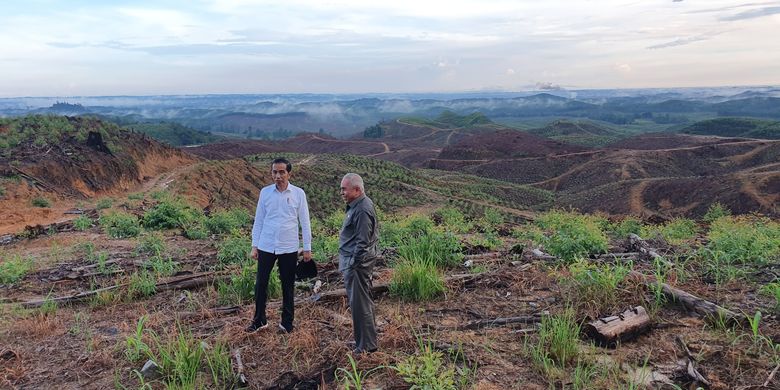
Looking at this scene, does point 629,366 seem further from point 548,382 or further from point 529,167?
point 529,167

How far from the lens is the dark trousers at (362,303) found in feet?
12.3

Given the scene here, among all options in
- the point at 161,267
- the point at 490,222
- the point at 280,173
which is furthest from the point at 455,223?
the point at 280,173

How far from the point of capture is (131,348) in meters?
4.04

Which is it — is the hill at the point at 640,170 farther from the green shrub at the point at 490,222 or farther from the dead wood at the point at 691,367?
the dead wood at the point at 691,367

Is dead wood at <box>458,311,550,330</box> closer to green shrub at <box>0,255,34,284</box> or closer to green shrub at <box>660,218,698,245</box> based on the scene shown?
green shrub at <box>660,218,698,245</box>

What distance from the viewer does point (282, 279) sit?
4309mm

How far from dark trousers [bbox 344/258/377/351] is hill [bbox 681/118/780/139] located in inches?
3208

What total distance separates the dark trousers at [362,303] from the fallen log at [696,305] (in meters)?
2.70

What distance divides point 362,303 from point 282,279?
3.06ft

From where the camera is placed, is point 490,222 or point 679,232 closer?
point 679,232

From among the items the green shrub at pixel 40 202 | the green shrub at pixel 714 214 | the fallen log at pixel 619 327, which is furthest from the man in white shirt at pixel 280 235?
the green shrub at pixel 40 202

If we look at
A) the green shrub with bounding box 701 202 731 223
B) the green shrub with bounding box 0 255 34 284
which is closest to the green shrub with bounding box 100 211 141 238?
the green shrub with bounding box 0 255 34 284

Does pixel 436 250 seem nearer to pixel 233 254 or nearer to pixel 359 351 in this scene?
pixel 359 351

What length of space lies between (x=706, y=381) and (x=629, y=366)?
479 millimetres
